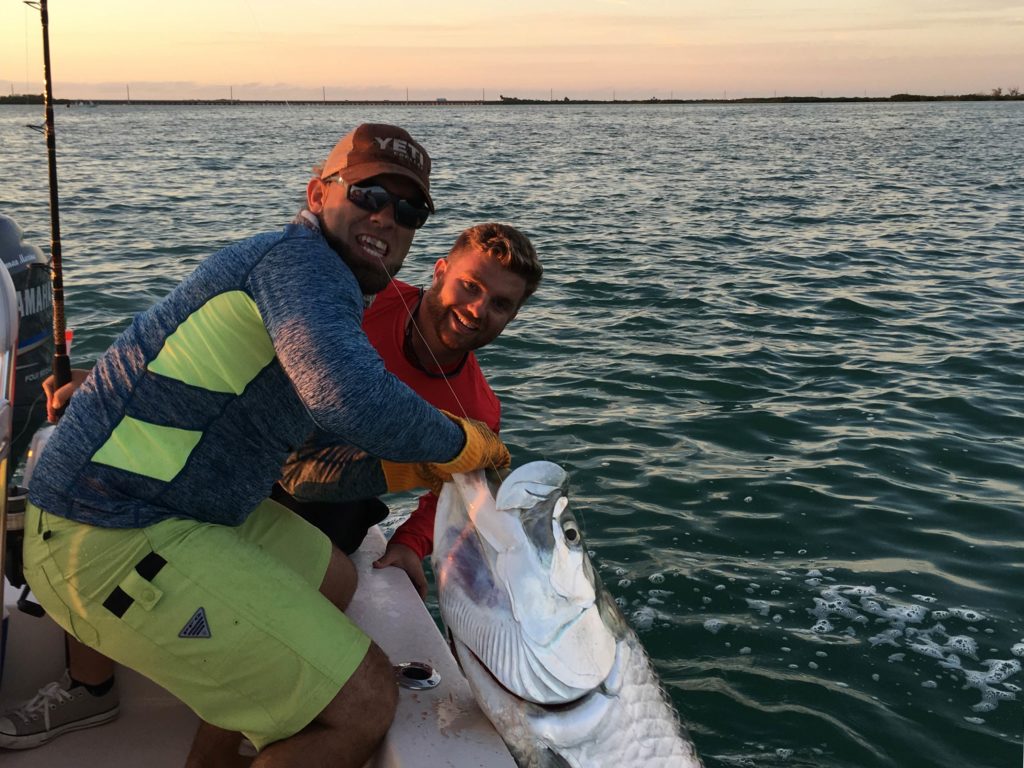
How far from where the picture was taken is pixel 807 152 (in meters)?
35.5

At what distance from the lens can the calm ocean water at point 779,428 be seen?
4.39 metres

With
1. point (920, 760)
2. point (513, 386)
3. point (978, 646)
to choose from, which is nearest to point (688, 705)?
point (920, 760)

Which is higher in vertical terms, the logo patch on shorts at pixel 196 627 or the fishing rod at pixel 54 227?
the fishing rod at pixel 54 227

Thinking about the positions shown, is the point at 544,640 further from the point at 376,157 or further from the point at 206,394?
the point at 376,157

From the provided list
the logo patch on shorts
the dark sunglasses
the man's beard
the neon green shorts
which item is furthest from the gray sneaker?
the dark sunglasses

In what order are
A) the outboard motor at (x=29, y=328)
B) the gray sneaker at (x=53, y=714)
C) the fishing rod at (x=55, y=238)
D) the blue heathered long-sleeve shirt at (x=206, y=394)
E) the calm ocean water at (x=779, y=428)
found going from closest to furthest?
1. the blue heathered long-sleeve shirt at (x=206, y=394)
2. the gray sneaker at (x=53, y=714)
3. the fishing rod at (x=55, y=238)
4. the outboard motor at (x=29, y=328)
5. the calm ocean water at (x=779, y=428)

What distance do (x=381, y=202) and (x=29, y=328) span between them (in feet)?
7.65

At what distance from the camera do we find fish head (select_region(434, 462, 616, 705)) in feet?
7.90

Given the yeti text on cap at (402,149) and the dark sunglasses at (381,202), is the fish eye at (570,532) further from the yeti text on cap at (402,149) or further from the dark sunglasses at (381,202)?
the yeti text on cap at (402,149)

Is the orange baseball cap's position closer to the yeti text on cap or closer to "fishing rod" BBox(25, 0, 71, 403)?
the yeti text on cap

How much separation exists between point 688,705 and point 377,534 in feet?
5.20

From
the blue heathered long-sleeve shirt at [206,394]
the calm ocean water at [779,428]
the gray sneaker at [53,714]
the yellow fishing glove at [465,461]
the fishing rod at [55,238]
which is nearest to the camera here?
the blue heathered long-sleeve shirt at [206,394]

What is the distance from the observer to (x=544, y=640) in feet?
7.87

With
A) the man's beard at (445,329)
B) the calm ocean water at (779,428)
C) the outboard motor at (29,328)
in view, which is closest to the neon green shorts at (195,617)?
the man's beard at (445,329)
